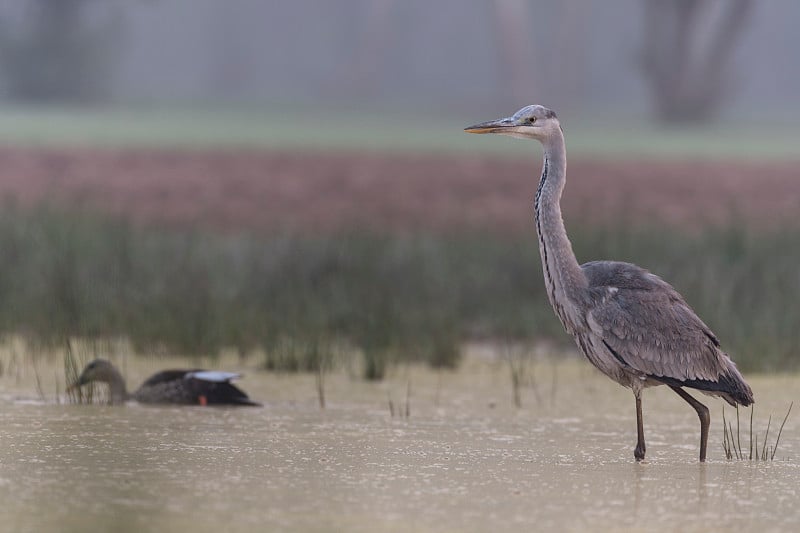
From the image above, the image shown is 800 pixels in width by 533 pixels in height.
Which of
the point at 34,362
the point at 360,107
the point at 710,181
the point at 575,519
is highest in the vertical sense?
the point at 360,107

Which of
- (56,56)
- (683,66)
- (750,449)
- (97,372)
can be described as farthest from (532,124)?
(56,56)

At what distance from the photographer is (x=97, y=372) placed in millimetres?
7246

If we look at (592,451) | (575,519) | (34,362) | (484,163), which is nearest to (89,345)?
(34,362)

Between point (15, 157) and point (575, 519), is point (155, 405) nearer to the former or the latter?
point (575, 519)

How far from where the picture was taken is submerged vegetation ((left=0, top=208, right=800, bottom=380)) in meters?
8.55

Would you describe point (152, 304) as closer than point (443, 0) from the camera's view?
Yes

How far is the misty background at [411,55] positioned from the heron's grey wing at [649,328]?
34643mm

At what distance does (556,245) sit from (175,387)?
191cm

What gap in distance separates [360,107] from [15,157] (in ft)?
84.7

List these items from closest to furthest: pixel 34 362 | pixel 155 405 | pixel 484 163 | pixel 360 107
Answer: pixel 155 405
pixel 34 362
pixel 484 163
pixel 360 107

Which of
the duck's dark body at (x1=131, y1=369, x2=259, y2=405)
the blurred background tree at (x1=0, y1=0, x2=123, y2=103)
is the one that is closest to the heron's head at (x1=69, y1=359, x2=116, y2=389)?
the duck's dark body at (x1=131, y1=369, x2=259, y2=405)

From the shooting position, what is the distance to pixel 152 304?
8.80 meters

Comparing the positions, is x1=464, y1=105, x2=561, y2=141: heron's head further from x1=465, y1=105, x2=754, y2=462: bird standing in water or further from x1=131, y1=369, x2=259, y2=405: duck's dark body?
x1=131, y1=369, x2=259, y2=405: duck's dark body

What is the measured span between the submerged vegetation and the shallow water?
772mm
